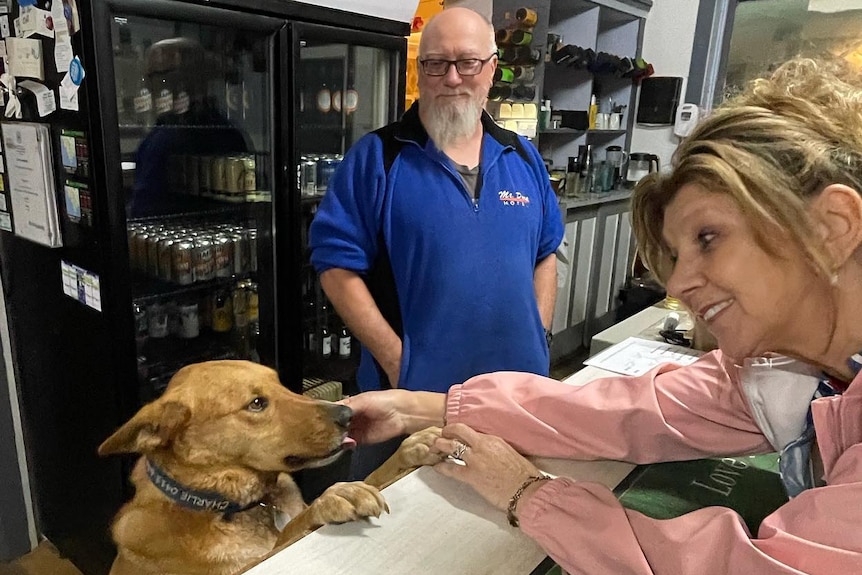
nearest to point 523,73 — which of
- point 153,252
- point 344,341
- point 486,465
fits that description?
point 344,341

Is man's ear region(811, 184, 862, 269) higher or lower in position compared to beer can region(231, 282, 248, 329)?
higher

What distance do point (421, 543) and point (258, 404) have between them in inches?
22.5

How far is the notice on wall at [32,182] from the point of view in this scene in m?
1.96

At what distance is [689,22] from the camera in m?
4.42

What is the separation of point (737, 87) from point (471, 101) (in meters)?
1.05

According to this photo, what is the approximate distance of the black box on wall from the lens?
453 centimetres

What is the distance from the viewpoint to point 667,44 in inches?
179

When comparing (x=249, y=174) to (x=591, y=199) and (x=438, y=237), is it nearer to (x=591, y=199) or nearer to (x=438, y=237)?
(x=438, y=237)

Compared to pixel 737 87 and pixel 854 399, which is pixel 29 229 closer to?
pixel 737 87

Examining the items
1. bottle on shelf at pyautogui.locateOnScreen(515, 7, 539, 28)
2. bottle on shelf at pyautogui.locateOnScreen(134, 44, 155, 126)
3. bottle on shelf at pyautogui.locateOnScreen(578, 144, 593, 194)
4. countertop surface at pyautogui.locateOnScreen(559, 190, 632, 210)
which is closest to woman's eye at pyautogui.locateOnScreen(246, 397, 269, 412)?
bottle on shelf at pyautogui.locateOnScreen(134, 44, 155, 126)

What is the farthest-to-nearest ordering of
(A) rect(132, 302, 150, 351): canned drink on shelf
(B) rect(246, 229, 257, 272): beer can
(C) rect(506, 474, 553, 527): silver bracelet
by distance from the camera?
(B) rect(246, 229, 257, 272): beer can < (A) rect(132, 302, 150, 351): canned drink on shelf < (C) rect(506, 474, 553, 527): silver bracelet

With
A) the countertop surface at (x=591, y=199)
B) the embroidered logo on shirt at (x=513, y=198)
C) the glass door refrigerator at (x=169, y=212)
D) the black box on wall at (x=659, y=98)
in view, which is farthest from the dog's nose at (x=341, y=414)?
the black box on wall at (x=659, y=98)

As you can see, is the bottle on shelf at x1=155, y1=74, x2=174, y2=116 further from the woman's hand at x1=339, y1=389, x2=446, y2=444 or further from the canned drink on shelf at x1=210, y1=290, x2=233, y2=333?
the woman's hand at x1=339, y1=389, x2=446, y2=444

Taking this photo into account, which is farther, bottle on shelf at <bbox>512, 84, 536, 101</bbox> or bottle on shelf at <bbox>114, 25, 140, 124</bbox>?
bottle on shelf at <bbox>512, 84, 536, 101</bbox>
